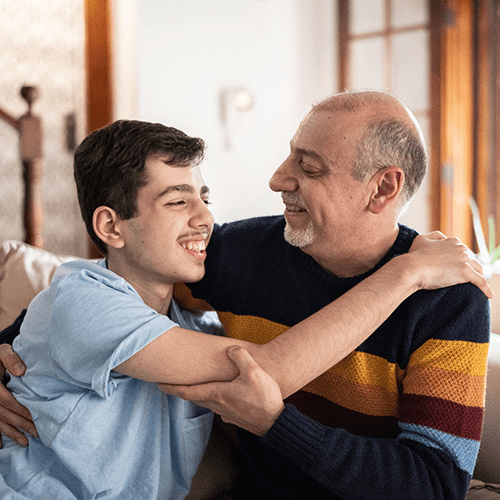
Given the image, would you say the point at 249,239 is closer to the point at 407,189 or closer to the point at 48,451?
the point at 407,189

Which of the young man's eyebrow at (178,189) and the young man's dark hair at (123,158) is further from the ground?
the young man's dark hair at (123,158)

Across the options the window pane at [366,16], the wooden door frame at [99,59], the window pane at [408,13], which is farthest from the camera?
the window pane at [366,16]

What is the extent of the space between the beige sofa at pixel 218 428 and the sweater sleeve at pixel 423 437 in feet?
0.90

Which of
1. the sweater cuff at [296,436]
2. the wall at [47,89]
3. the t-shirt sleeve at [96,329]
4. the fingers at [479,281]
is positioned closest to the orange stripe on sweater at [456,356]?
the fingers at [479,281]

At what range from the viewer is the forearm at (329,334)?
0.97 m

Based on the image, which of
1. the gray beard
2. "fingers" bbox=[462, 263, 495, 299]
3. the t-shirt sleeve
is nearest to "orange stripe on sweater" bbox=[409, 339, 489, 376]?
"fingers" bbox=[462, 263, 495, 299]

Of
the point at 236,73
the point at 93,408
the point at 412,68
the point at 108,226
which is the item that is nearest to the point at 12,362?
the point at 93,408

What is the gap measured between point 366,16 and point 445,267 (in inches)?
161

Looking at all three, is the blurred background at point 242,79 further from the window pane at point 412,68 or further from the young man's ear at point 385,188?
the young man's ear at point 385,188

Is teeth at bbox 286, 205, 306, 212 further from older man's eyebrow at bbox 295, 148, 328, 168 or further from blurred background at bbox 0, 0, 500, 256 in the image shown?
blurred background at bbox 0, 0, 500, 256

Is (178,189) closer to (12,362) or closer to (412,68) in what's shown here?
(12,362)

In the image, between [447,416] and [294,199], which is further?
[294,199]

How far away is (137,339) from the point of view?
956 mm

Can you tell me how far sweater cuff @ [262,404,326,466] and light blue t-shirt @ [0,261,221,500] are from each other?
0.27 meters
